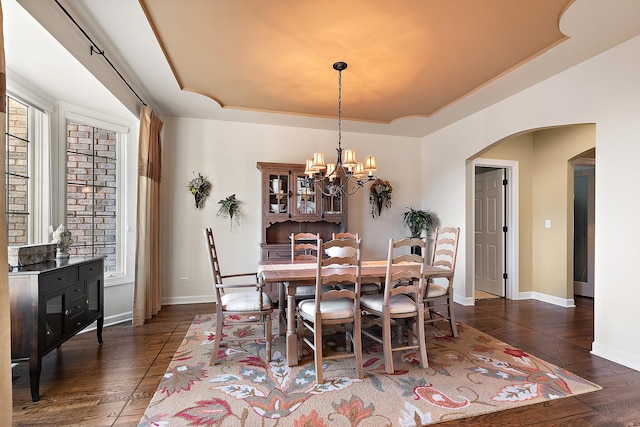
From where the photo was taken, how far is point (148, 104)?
4059 millimetres

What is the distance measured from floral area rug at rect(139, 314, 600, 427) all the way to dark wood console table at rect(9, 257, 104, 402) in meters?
0.83

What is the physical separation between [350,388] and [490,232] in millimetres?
4127

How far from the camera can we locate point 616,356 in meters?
2.70

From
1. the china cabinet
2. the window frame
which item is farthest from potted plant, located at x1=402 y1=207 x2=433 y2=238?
the window frame

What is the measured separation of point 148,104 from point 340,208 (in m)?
2.94

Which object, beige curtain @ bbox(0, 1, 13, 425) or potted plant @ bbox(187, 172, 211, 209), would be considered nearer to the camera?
beige curtain @ bbox(0, 1, 13, 425)

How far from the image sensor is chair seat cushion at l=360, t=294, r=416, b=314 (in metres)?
2.59

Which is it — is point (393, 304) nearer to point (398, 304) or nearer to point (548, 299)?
point (398, 304)

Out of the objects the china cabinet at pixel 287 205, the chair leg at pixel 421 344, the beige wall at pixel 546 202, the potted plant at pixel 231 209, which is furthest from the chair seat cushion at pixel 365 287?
the beige wall at pixel 546 202

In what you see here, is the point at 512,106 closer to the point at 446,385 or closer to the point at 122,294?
the point at 446,385

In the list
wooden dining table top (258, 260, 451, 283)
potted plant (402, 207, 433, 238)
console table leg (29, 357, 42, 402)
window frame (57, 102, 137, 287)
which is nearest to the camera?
console table leg (29, 357, 42, 402)

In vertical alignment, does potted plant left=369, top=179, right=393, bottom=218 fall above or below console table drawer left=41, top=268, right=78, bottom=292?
above

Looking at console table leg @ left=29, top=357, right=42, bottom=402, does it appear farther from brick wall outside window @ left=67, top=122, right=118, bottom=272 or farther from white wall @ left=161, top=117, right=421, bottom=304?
white wall @ left=161, top=117, right=421, bottom=304

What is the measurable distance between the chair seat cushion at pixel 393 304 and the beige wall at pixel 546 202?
282cm
